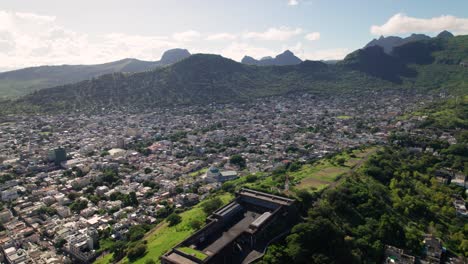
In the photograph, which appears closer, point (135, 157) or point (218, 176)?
point (218, 176)

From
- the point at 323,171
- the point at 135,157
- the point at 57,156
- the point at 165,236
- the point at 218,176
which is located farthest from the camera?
the point at 135,157

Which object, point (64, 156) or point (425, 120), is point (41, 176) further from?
point (425, 120)

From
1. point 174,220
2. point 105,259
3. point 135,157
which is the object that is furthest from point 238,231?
point 135,157

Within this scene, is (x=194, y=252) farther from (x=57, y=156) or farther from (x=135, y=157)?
(x=57, y=156)

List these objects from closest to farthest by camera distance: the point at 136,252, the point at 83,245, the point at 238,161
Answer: the point at 136,252 → the point at 83,245 → the point at 238,161

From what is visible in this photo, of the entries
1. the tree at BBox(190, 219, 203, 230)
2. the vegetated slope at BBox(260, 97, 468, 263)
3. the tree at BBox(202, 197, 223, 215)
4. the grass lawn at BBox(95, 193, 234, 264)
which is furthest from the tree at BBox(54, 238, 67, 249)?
the vegetated slope at BBox(260, 97, 468, 263)

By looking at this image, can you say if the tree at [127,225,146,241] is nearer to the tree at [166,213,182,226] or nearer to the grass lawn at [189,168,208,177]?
the tree at [166,213,182,226]
